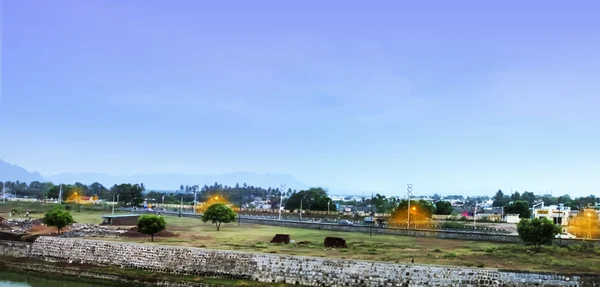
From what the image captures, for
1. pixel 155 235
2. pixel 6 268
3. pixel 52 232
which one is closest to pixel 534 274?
pixel 155 235

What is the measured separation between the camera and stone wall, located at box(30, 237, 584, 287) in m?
24.6

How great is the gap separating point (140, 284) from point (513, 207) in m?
77.7

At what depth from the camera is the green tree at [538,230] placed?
35.0 metres

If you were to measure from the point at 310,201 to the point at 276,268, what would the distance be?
80.1 meters

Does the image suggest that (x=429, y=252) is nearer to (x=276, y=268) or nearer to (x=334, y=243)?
(x=334, y=243)

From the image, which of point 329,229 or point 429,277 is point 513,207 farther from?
point 429,277

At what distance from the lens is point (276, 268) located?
1104 inches

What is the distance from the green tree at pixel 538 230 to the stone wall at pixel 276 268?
1232cm

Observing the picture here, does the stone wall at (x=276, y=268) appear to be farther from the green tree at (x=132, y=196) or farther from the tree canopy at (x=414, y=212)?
the green tree at (x=132, y=196)

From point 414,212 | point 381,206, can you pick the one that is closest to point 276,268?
point 414,212

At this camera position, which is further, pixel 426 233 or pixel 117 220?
pixel 117 220

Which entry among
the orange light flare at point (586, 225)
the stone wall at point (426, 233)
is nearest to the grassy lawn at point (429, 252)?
the stone wall at point (426, 233)

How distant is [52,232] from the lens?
4116cm

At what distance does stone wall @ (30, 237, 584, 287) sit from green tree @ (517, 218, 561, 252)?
40.4 ft
